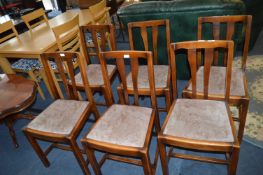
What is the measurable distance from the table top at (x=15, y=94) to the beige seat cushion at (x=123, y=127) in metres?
0.63

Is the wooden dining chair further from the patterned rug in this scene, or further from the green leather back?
the green leather back

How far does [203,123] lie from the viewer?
135 cm

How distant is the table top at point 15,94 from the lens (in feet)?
5.30

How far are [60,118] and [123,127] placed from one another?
21.1 inches

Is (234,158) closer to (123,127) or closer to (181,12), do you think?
(123,127)

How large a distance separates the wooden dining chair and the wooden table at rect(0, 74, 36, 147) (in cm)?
109

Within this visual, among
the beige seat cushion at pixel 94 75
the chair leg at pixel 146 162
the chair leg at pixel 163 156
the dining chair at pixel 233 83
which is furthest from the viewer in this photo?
the beige seat cushion at pixel 94 75

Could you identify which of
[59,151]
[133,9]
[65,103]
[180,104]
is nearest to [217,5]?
[133,9]

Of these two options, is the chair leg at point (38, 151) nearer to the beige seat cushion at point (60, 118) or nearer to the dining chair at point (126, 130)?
the beige seat cushion at point (60, 118)

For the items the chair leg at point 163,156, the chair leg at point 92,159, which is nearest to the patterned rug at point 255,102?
the chair leg at point 163,156

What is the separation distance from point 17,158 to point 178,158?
1.49m

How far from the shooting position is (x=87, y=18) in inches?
116

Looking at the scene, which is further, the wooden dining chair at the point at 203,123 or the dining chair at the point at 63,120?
the dining chair at the point at 63,120

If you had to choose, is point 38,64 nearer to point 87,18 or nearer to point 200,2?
point 87,18
